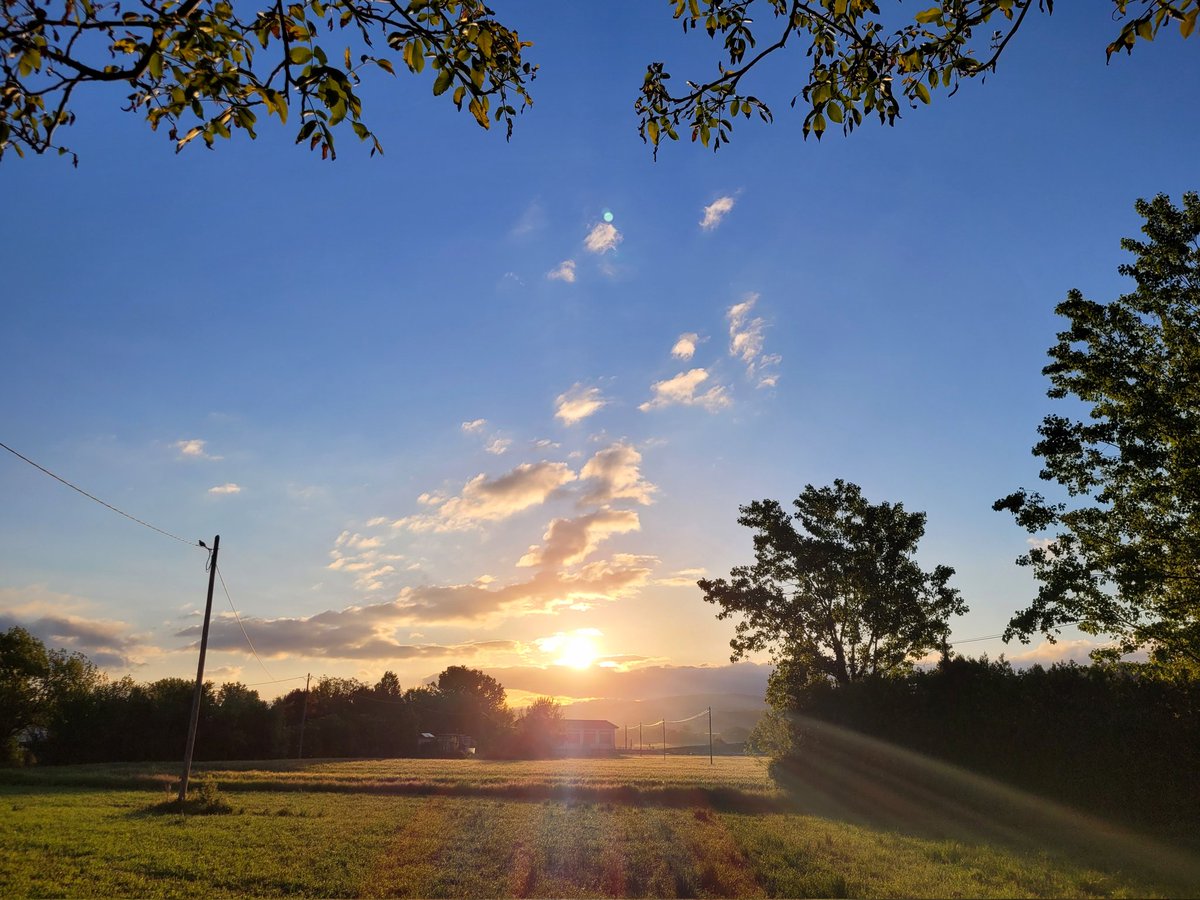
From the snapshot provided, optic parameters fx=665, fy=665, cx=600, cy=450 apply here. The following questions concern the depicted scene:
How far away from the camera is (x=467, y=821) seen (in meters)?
21.0

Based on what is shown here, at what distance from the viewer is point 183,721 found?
61.8 m

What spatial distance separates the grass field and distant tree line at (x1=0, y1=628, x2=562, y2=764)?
41347mm

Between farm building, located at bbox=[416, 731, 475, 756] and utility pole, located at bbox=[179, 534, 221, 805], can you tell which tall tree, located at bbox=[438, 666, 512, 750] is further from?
utility pole, located at bbox=[179, 534, 221, 805]

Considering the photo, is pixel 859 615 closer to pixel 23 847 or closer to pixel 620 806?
pixel 620 806

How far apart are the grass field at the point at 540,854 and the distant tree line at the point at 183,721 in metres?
41.3

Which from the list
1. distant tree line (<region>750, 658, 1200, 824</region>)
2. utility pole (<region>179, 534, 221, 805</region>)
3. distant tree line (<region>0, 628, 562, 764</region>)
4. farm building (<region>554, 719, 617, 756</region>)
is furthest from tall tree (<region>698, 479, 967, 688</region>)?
farm building (<region>554, 719, 617, 756</region>)

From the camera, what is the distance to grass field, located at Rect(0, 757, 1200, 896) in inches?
464

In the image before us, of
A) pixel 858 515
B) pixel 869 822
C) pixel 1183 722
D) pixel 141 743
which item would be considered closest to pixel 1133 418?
pixel 1183 722

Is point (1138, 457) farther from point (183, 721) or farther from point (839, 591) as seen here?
point (183, 721)

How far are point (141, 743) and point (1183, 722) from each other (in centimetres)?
7306

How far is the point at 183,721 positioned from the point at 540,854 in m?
62.2

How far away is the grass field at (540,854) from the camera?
11.8 m

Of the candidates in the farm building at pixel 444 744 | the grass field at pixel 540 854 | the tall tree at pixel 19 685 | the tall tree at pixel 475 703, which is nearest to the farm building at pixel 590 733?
the tall tree at pixel 475 703

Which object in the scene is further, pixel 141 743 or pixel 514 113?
pixel 141 743
